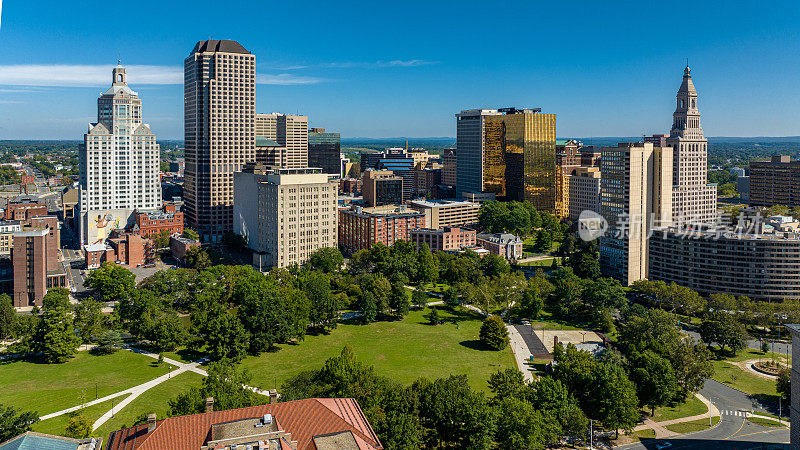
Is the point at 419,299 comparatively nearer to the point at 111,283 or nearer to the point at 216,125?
the point at 111,283

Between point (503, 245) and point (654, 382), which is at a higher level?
point (503, 245)

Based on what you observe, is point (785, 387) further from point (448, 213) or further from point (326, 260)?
point (448, 213)

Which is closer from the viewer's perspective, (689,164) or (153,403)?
(153,403)

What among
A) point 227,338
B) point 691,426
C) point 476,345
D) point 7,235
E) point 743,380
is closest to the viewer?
point 691,426

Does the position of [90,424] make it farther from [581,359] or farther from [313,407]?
[581,359]

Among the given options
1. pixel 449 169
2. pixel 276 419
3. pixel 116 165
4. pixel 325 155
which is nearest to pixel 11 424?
pixel 276 419

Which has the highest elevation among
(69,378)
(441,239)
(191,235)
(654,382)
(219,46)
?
(219,46)

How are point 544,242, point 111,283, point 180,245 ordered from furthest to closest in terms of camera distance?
point 544,242
point 180,245
point 111,283

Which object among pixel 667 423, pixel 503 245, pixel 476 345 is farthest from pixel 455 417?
pixel 503 245
